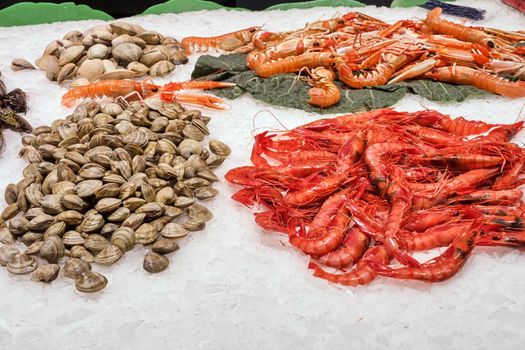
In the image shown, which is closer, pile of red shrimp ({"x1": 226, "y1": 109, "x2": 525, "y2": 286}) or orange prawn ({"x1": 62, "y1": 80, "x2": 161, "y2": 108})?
pile of red shrimp ({"x1": 226, "y1": 109, "x2": 525, "y2": 286})

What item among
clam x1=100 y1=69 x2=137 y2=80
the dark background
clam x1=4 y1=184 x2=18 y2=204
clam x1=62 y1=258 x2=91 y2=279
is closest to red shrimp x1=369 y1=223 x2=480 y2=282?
clam x1=62 y1=258 x2=91 y2=279

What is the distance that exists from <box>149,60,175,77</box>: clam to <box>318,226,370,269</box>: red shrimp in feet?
7.38

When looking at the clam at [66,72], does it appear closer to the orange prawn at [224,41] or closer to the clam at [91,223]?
the orange prawn at [224,41]

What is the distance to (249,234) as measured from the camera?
2.39 m

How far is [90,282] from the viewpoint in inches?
80.6

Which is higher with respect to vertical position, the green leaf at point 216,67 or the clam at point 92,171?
the clam at point 92,171

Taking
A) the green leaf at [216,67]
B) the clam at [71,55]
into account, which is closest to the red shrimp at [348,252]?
the green leaf at [216,67]

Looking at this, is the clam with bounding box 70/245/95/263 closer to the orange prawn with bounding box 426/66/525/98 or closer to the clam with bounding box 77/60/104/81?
the clam with bounding box 77/60/104/81

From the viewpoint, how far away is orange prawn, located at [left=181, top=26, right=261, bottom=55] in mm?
4363

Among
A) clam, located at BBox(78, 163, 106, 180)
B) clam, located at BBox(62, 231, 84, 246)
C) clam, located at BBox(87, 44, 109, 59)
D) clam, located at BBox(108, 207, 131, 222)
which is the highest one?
clam, located at BBox(87, 44, 109, 59)

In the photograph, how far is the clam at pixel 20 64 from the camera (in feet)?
12.9

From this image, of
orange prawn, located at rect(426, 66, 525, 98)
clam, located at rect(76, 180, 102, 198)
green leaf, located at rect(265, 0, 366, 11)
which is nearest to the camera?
clam, located at rect(76, 180, 102, 198)

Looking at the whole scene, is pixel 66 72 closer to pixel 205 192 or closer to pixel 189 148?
pixel 189 148

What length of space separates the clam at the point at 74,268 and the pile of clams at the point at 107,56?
73.9 inches
